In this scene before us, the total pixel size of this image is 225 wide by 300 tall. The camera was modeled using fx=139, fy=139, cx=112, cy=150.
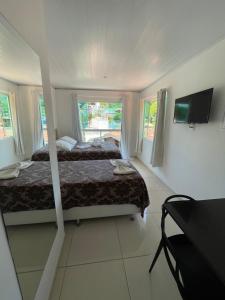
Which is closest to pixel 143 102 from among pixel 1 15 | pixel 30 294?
pixel 1 15

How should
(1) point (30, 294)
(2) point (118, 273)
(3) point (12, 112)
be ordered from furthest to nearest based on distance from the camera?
(2) point (118, 273)
(3) point (12, 112)
(1) point (30, 294)

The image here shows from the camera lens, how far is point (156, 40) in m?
1.73

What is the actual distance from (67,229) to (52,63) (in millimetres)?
2705

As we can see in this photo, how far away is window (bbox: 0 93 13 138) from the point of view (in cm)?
77

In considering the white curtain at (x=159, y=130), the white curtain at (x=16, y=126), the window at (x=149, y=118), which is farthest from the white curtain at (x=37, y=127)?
the window at (x=149, y=118)

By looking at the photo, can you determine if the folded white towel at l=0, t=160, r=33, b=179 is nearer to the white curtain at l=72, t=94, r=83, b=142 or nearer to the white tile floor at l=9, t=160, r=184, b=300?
the white tile floor at l=9, t=160, r=184, b=300

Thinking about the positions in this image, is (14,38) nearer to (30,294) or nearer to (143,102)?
(30,294)

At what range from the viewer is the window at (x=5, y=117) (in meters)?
0.77

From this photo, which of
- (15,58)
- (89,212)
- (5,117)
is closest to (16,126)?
(5,117)

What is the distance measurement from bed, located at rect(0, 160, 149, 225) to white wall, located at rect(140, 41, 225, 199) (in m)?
0.92

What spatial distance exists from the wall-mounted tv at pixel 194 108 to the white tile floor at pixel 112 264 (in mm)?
1541

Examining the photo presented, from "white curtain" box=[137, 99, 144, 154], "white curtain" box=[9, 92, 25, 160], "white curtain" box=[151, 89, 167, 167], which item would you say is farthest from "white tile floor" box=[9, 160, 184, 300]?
"white curtain" box=[137, 99, 144, 154]

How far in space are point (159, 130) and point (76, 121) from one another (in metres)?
2.77

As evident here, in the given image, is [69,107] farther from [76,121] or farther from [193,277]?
[193,277]
